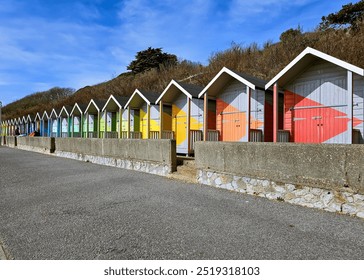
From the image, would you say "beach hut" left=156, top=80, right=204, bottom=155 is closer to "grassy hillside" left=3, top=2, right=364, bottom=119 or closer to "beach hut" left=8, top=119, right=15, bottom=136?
"grassy hillside" left=3, top=2, right=364, bottom=119

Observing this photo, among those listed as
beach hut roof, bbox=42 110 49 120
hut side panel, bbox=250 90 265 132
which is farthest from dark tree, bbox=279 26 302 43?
beach hut roof, bbox=42 110 49 120

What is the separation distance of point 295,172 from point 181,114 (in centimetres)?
865

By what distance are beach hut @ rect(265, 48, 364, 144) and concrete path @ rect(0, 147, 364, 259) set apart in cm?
447

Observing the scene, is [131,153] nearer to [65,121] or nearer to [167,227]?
[167,227]

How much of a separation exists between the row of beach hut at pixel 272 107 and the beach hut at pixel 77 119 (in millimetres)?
7176

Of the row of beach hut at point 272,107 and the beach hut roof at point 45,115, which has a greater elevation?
the beach hut roof at point 45,115

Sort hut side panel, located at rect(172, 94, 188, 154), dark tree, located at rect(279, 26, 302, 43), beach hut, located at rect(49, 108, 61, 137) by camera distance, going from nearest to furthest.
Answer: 1. hut side panel, located at rect(172, 94, 188, 154)
2. dark tree, located at rect(279, 26, 302, 43)
3. beach hut, located at rect(49, 108, 61, 137)

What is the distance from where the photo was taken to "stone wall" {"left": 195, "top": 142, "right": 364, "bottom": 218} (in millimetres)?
4691

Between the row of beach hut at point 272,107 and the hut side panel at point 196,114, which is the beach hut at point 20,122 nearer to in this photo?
the row of beach hut at point 272,107

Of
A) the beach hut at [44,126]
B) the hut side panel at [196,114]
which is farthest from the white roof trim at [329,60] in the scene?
the beach hut at [44,126]

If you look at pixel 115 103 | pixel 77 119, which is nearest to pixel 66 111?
pixel 77 119

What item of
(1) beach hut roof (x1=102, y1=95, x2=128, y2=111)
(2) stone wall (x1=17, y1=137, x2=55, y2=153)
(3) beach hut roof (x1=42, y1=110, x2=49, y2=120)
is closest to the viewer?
(1) beach hut roof (x1=102, y1=95, x2=128, y2=111)

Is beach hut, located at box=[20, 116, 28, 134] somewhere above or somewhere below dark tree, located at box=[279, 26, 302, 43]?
below

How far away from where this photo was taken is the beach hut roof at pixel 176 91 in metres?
11.8
